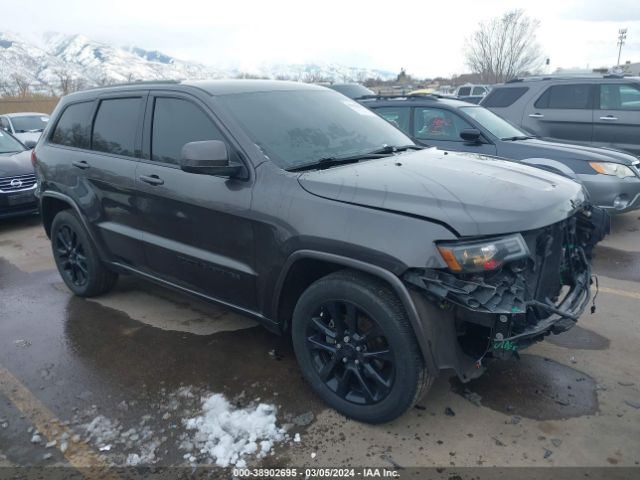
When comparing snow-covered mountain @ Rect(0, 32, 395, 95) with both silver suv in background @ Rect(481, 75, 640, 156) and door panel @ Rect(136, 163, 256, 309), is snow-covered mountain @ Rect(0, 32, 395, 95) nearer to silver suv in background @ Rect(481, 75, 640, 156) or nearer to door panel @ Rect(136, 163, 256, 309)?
silver suv in background @ Rect(481, 75, 640, 156)

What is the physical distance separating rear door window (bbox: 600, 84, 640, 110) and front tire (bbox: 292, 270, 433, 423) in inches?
298

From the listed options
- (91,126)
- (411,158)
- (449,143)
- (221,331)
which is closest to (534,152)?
(449,143)

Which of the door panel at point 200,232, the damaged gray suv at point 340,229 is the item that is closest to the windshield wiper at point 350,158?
the damaged gray suv at point 340,229

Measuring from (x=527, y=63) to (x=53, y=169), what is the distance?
43597mm

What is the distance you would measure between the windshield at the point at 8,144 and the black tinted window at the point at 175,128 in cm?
587

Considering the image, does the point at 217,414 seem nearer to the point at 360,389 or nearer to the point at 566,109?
the point at 360,389

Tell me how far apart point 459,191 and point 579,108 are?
23.3 feet

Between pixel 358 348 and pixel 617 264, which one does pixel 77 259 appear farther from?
pixel 617 264

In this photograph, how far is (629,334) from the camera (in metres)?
3.83

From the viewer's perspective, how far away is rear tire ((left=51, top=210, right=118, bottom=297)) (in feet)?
14.9

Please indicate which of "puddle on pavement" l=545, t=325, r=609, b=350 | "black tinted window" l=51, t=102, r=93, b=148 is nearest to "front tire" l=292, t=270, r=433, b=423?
"puddle on pavement" l=545, t=325, r=609, b=350

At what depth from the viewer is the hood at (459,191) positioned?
2498mm

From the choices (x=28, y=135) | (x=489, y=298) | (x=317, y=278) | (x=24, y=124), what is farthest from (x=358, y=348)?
(x=24, y=124)

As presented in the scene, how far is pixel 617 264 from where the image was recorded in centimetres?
546
